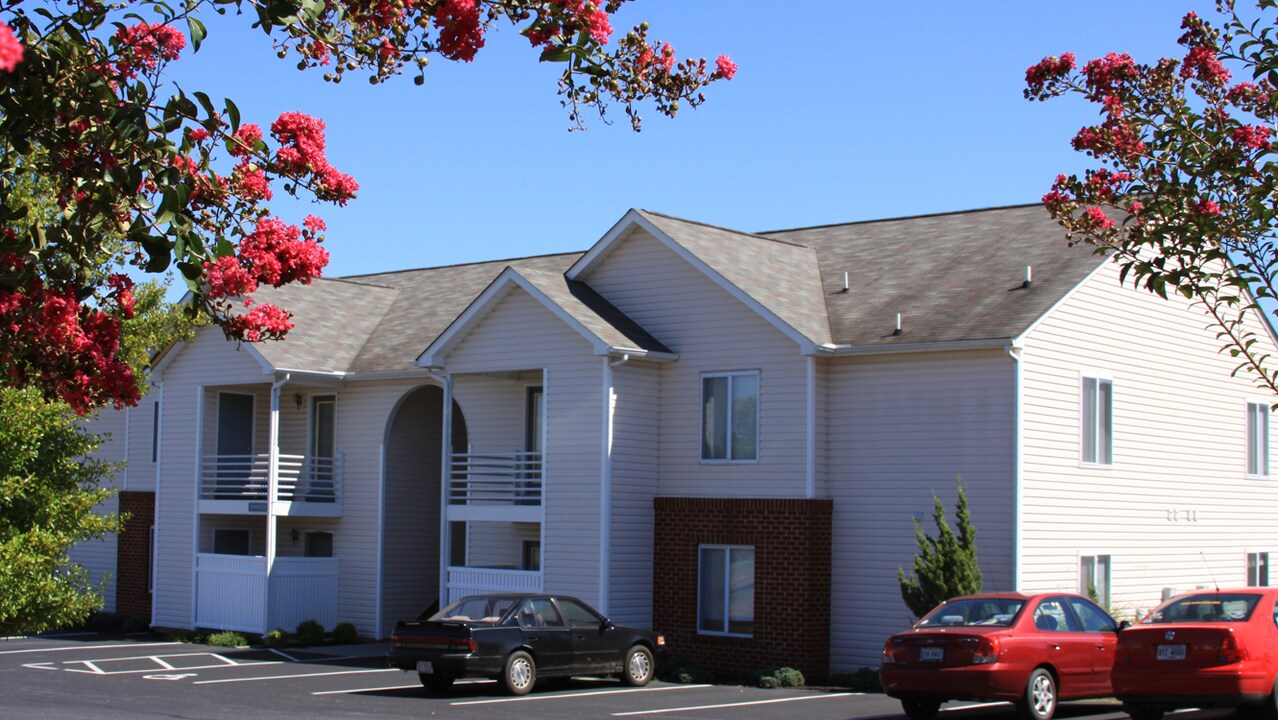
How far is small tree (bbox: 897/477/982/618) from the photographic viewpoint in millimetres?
21984

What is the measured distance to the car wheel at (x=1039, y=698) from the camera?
1770 centimetres

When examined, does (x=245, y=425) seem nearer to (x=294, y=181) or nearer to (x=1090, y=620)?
(x=1090, y=620)

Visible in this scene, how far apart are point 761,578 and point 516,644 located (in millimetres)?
5004

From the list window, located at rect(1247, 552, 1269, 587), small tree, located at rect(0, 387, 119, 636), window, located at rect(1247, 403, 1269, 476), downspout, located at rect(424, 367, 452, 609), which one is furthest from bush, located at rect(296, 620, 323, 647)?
window, located at rect(1247, 403, 1269, 476)

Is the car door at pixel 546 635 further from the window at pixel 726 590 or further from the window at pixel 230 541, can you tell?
the window at pixel 230 541

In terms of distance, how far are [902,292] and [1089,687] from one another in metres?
9.31

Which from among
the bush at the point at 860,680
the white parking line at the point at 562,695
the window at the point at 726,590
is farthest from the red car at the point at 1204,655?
the window at the point at 726,590

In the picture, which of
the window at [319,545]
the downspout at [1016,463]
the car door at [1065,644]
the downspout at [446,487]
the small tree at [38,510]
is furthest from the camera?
the window at [319,545]

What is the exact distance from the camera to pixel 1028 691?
1767 cm

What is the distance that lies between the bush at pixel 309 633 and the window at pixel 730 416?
9.51m

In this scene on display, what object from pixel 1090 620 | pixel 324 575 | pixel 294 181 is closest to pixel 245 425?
pixel 324 575

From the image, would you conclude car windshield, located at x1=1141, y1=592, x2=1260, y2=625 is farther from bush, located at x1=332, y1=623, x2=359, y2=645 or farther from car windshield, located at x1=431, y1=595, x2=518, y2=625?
bush, located at x1=332, y1=623, x2=359, y2=645

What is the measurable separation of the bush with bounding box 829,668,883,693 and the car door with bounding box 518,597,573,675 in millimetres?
4461

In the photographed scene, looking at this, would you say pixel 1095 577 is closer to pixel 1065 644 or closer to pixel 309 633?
pixel 1065 644
